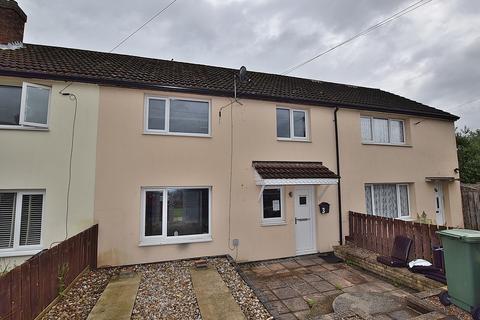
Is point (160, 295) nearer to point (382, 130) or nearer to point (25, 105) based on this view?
point (25, 105)

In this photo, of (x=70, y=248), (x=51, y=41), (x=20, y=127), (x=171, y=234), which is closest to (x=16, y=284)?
(x=70, y=248)

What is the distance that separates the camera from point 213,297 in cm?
541

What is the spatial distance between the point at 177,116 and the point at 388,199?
10778 mm

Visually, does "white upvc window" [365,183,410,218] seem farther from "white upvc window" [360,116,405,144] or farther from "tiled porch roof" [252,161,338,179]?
"tiled porch roof" [252,161,338,179]

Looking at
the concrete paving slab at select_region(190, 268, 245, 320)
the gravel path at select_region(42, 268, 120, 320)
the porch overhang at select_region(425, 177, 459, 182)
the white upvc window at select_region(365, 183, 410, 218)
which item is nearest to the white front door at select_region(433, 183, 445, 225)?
the porch overhang at select_region(425, 177, 459, 182)

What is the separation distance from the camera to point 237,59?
14.2m

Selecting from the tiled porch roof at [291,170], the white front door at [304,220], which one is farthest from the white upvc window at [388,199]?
the tiled porch roof at [291,170]

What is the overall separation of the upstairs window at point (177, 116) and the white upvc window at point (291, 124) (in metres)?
3.16

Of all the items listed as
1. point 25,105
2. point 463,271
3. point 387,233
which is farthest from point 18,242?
point 387,233

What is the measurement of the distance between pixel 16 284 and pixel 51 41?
39.4 ft

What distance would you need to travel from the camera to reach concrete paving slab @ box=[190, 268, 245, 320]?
15.4 feet

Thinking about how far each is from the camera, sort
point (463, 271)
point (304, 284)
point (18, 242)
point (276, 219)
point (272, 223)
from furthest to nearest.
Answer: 1. point (276, 219)
2. point (272, 223)
3. point (304, 284)
4. point (18, 242)
5. point (463, 271)

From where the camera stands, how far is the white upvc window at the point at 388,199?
11101 millimetres

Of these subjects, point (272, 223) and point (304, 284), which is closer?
point (304, 284)
